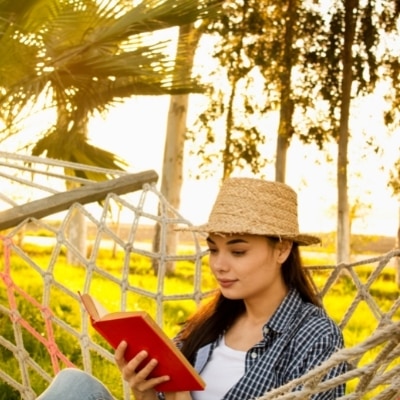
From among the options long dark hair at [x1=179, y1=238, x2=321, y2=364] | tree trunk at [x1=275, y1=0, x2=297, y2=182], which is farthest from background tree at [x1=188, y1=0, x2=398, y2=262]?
long dark hair at [x1=179, y1=238, x2=321, y2=364]

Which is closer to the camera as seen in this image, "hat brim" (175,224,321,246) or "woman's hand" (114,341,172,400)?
"woman's hand" (114,341,172,400)

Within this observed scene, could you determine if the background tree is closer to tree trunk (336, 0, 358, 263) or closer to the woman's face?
tree trunk (336, 0, 358, 263)

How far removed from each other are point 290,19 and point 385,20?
3.01 ft

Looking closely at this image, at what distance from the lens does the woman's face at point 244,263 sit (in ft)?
5.68

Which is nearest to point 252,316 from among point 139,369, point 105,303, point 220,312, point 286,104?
point 220,312

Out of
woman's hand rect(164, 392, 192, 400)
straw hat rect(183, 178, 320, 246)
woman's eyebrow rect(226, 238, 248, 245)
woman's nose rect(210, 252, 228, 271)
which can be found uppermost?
straw hat rect(183, 178, 320, 246)

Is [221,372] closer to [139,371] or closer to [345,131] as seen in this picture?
[139,371]

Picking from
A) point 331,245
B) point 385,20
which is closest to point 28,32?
point 385,20

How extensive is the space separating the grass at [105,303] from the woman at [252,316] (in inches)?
25.9

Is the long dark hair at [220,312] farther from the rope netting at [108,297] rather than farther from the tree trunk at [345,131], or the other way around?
the tree trunk at [345,131]

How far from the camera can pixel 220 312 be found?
1.92 meters

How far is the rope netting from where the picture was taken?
1233 millimetres

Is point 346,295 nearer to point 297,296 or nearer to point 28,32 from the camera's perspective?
point 28,32

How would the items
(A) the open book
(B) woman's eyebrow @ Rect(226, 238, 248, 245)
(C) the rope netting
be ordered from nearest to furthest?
(C) the rope netting, (A) the open book, (B) woman's eyebrow @ Rect(226, 238, 248, 245)
